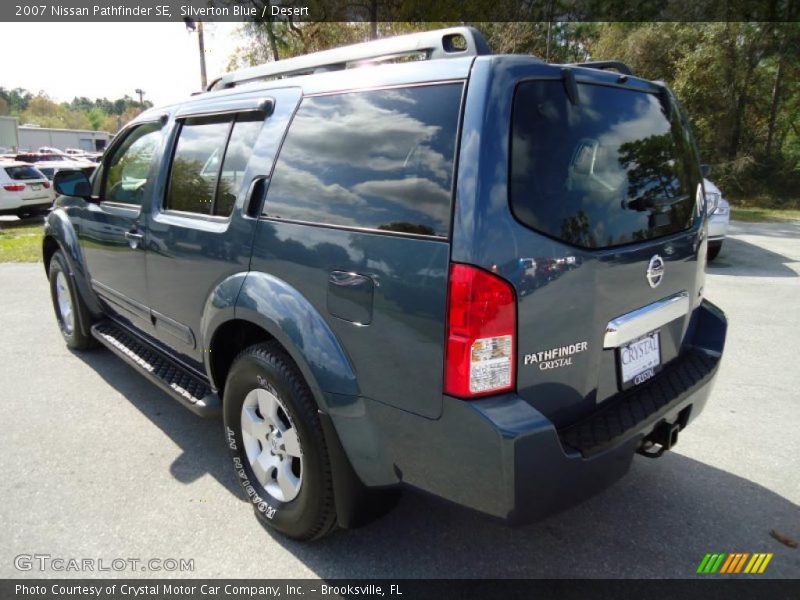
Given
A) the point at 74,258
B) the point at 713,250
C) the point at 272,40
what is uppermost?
the point at 272,40

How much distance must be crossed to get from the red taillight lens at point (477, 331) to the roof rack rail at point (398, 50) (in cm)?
88

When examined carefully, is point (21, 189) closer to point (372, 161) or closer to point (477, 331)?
point (372, 161)

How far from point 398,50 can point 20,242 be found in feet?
38.9

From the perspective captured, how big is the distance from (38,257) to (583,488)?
405 inches

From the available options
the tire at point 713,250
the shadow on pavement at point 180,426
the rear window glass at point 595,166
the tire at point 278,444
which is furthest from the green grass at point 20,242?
the tire at point 713,250

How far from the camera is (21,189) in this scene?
589 inches

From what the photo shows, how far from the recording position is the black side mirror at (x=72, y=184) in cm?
396

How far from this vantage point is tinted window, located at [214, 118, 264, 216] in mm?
2613

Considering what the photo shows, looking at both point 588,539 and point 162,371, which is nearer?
point 588,539

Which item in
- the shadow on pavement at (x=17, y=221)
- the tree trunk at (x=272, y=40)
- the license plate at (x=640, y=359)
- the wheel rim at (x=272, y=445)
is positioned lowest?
the shadow on pavement at (x=17, y=221)

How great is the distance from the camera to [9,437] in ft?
11.2

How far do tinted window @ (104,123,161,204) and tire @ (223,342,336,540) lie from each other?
66.0 inches

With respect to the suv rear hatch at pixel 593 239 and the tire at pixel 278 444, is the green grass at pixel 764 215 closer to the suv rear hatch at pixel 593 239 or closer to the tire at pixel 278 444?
the suv rear hatch at pixel 593 239

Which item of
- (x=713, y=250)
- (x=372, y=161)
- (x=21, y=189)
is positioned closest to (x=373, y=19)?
(x=21, y=189)
